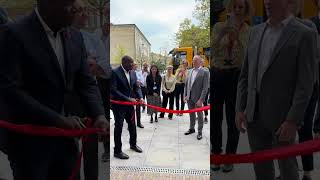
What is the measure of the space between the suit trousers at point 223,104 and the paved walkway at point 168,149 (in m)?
2.90

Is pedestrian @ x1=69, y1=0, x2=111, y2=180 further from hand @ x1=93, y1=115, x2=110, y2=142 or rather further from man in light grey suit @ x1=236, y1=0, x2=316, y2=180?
man in light grey suit @ x1=236, y1=0, x2=316, y2=180

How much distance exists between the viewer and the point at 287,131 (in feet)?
7.85

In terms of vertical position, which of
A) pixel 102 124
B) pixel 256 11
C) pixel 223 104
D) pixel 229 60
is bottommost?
pixel 102 124

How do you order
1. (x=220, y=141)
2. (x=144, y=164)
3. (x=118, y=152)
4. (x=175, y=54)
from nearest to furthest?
(x=220, y=141) → (x=144, y=164) → (x=118, y=152) → (x=175, y=54)

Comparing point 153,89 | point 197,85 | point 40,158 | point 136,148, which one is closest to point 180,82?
point 153,89

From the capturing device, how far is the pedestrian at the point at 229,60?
2439 millimetres

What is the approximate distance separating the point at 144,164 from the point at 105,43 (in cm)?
331

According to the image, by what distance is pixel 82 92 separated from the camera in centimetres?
262

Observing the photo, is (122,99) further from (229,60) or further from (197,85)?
(229,60)

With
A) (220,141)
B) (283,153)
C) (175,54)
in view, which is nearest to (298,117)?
(283,153)

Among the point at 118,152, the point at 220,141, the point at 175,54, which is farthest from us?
the point at 175,54

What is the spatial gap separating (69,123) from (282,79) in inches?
54.5

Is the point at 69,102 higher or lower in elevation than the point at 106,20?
lower

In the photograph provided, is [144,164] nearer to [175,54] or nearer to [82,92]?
[82,92]
